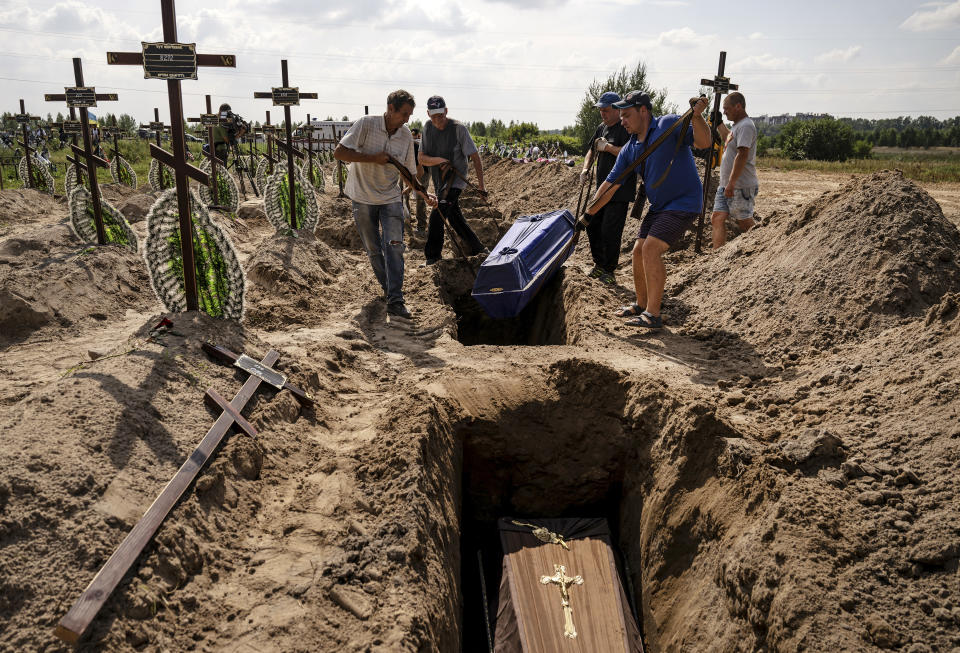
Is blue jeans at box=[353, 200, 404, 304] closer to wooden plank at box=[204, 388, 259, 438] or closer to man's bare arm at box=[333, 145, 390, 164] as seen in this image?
man's bare arm at box=[333, 145, 390, 164]

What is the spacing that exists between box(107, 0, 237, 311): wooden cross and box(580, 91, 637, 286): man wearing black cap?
12.1ft

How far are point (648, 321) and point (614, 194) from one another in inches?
57.4

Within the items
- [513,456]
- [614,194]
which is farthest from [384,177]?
[513,456]

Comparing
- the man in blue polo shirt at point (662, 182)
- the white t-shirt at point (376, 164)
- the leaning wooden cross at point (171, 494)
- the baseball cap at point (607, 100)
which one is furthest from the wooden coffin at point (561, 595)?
the baseball cap at point (607, 100)

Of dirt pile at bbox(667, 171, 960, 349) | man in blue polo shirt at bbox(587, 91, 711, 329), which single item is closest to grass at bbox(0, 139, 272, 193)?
man in blue polo shirt at bbox(587, 91, 711, 329)

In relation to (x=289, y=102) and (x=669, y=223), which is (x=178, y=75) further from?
(x=289, y=102)

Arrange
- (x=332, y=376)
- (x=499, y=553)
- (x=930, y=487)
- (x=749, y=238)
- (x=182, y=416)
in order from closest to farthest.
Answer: (x=930, y=487)
(x=182, y=416)
(x=499, y=553)
(x=332, y=376)
(x=749, y=238)

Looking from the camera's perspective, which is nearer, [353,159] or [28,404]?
[28,404]

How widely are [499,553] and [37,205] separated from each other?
1285cm

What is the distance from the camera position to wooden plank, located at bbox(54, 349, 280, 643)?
1916 millimetres

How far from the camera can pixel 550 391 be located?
404 centimetres

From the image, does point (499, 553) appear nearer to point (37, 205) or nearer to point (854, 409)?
point (854, 409)

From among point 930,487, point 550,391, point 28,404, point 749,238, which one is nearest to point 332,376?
point 550,391

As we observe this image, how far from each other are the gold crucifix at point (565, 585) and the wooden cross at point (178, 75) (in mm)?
2916
